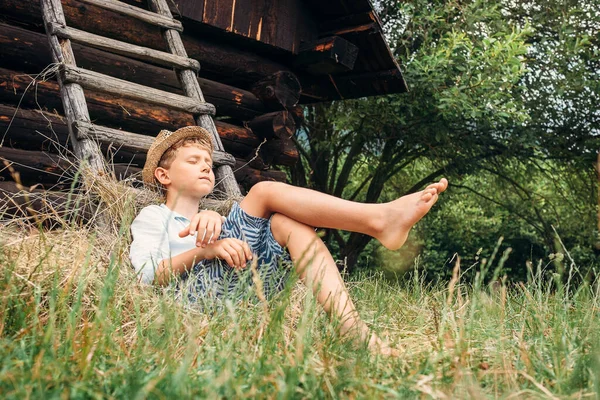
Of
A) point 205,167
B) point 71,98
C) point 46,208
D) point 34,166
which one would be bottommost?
point 46,208

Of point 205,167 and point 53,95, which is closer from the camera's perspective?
point 205,167

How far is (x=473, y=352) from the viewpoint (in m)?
2.06

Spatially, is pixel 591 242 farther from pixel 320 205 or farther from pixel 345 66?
pixel 320 205

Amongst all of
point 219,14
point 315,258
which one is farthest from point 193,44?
point 315,258

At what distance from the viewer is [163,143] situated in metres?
3.30

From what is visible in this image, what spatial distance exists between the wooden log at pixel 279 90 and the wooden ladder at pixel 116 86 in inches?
56.0

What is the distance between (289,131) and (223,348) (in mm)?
4287

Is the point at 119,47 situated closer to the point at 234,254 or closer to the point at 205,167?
the point at 205,167

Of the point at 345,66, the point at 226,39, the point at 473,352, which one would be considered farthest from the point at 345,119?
the point at 473,352

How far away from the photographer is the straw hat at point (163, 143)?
331 centimetres

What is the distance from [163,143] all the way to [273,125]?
2.55 meters

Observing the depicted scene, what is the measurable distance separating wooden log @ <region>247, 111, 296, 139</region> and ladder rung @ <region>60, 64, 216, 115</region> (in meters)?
1.65

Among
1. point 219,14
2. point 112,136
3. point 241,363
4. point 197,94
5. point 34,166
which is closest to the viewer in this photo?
point 241,363

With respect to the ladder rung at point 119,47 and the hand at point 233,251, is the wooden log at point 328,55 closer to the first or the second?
the ladder rung at point 119,47
